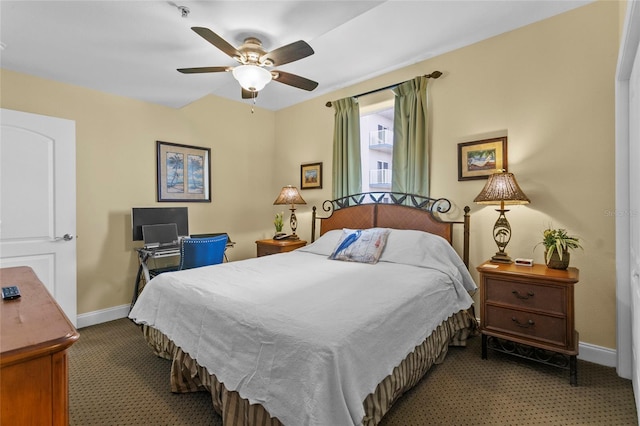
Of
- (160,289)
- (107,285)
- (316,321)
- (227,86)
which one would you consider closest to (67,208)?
(107,285)

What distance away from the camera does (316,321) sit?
1.43 metres

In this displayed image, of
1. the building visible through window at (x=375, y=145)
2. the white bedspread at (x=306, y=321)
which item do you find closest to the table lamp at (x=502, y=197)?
the white bedspread at (x=306, y=321)

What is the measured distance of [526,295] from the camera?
7.32 ft

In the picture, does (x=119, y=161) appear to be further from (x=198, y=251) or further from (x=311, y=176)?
(x=311, y=176)

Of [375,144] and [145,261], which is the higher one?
[375,144]

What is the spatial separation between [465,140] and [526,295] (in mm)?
1533

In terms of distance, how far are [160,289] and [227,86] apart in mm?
2871

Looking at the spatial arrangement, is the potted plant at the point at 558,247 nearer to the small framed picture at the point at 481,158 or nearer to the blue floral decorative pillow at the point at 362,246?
the small framed picture at the point at 481,158

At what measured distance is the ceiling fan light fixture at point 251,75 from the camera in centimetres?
221

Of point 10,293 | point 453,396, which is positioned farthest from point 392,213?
point 10,293

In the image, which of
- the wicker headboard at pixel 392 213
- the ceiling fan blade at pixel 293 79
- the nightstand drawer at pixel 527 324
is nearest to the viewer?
the nightstand drawer at pixel 527 324

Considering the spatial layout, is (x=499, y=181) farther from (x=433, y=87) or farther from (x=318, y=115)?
(x=318, y=115)

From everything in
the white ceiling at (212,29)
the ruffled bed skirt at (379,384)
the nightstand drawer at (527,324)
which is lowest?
the ruffled bed skirt at (379,384)

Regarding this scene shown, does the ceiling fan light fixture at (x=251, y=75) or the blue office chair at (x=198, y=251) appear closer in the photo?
the ceiling fan light fixture at (x=251, y=75)
